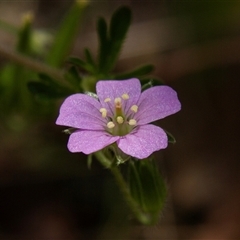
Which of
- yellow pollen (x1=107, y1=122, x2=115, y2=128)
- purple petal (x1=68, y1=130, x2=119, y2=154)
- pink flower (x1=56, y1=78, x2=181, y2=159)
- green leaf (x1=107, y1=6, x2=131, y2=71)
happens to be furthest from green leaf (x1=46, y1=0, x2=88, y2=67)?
purple petal (x1=68, y1=130, x2=119, y2=154)

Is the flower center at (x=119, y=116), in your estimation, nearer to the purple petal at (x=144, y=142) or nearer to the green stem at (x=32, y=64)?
the purple petal at (x=144, y=142)

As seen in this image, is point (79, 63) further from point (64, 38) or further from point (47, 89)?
point (64, 38)

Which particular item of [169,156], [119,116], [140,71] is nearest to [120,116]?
[119,116]

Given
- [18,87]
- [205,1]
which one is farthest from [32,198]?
[205,1]

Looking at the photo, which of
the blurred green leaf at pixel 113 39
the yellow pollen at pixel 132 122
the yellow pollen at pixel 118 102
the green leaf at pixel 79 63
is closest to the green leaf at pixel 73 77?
the green leaf at pixel 79 63

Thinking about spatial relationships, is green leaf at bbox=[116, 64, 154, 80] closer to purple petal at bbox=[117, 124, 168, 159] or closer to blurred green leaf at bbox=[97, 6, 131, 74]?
blurred green leaf at bbox=[97, 6, 131, 74]
